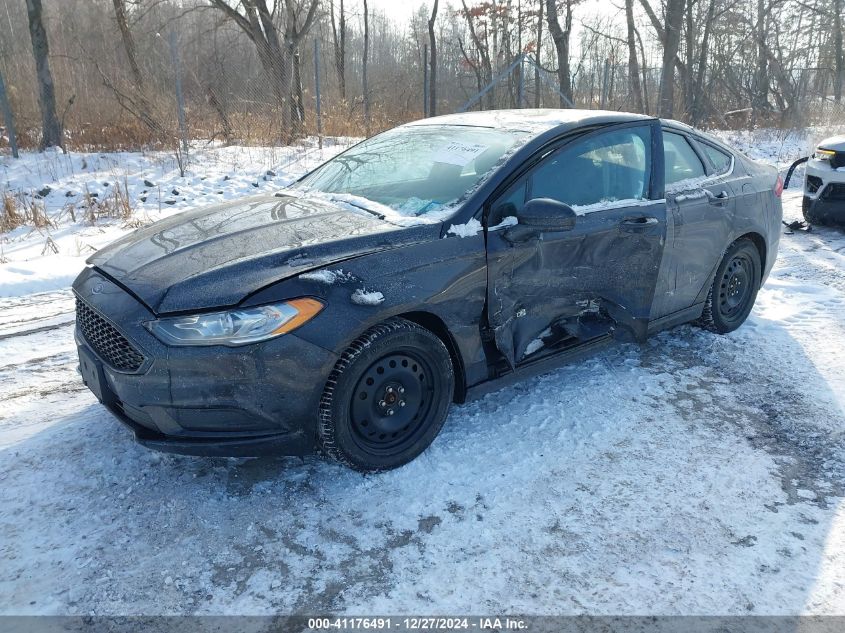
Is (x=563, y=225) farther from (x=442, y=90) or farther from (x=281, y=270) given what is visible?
(x=442, y=90)

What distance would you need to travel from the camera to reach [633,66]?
21891 millimetres

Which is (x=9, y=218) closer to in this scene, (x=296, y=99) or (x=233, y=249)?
(x=233, y=249)

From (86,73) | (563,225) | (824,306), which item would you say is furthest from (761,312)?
(86,73)

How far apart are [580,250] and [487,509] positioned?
1.53 metres

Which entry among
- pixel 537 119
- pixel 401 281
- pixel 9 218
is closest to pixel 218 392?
→ pixel 401 281

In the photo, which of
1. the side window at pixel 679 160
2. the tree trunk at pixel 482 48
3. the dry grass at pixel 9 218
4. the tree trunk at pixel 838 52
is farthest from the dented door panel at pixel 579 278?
the tree trunk at pixel 838 52

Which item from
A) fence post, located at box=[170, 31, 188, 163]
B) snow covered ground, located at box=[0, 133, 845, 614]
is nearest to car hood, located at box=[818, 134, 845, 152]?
snow covered ground, located at box=[0, 133, 845, 614]

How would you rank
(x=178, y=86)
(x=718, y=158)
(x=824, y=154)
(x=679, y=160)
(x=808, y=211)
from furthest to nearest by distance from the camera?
(x=178, y=86), (x=808, y=211), (x=824, y=154), (x=718, y=158), (x=679, y=160)

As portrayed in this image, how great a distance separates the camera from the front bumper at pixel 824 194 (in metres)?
7.08

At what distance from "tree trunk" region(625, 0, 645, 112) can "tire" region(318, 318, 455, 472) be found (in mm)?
20076

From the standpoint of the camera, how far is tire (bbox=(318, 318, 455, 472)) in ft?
8.82

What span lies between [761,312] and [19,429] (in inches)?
208

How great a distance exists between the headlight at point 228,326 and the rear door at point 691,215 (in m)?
2.53

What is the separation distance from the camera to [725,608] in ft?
7.30
